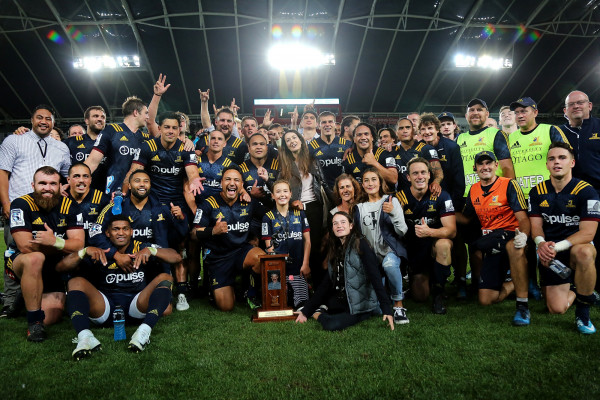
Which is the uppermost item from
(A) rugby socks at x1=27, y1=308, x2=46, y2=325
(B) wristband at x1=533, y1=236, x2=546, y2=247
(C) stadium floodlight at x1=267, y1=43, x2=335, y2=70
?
(C) stadium floodlight at x1=267, y1=43, x2=335, y2=70

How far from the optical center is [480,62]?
805 inches

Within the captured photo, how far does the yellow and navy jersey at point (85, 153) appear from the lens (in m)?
5.89

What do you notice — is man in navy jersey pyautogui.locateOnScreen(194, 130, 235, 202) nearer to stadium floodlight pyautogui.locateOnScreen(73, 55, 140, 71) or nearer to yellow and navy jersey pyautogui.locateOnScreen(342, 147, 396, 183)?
yellow and navy jersey pyautogui.locateOnScreen(342, 147, 396, 183)

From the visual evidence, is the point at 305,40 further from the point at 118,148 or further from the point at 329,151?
the point at 118,148

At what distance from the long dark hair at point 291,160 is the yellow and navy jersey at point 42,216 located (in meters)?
2.64

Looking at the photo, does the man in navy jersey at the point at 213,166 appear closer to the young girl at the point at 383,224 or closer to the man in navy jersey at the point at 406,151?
the young girl at the point at 383,224

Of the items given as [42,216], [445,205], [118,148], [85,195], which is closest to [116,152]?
[118,148]

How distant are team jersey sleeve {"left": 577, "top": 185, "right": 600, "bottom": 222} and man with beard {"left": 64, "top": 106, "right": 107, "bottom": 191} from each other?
6131mm

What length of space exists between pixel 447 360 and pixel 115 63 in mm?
20518

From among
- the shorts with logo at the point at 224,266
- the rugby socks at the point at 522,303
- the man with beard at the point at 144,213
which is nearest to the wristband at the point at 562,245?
the rugby socks at the point at 522,303

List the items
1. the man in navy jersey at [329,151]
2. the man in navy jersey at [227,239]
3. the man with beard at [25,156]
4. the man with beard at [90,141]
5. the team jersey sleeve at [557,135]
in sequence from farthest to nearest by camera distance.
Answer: the man in navy jersey at [329,151], the man with beard at [90,141], the man with beard at [25,156], the team jersey sleeve at [557,135], the man in navy jersey at [227,239]

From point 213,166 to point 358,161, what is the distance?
2.17 metres

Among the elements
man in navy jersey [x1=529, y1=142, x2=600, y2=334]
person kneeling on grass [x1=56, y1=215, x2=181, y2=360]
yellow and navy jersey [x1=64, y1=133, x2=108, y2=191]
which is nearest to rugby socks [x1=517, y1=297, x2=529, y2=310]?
man in navy jersey [x1=529, y1=142, x2=600, y2=334]

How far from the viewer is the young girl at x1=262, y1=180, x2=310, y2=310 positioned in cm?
529
